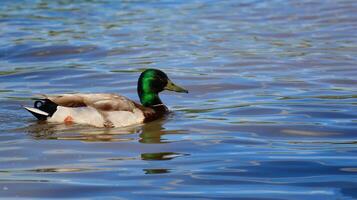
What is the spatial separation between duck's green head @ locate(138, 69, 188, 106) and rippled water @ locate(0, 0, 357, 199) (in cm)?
39

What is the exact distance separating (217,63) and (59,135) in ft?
20.4

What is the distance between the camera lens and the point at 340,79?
15.0 m

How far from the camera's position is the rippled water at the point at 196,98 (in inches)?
331

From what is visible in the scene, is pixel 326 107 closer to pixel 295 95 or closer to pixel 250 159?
pixel 295 95

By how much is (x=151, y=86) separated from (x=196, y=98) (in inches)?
43.2

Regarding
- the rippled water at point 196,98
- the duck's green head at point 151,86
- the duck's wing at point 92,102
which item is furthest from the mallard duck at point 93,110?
the duck's green head at point 151,86

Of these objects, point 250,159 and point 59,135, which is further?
point 59,135

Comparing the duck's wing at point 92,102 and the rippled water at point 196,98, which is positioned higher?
the duck's wing at point 92,102

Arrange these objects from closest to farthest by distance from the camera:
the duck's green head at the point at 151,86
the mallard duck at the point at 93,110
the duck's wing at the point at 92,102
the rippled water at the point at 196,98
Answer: the rippled water at the point at 196,98, the mallard duck at the point at 93,110, the duck's wing at the point at 92,102, the duck's green head at the point at 151,86

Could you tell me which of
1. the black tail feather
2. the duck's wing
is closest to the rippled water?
the black tail feather

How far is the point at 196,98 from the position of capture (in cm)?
1384

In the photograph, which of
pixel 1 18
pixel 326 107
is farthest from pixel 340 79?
pixel 1 18

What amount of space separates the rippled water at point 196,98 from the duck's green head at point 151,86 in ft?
1.29

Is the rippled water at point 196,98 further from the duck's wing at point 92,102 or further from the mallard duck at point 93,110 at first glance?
the duck's wing at point 92,102
